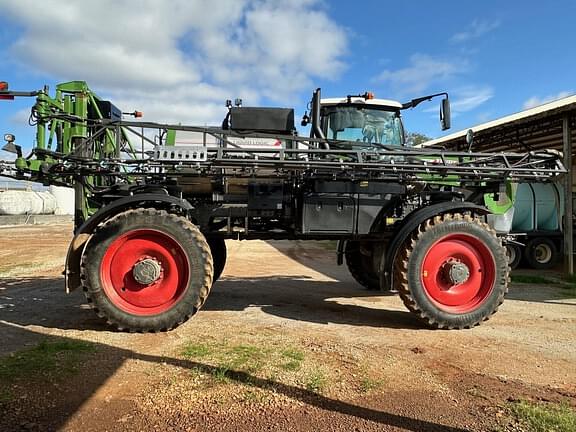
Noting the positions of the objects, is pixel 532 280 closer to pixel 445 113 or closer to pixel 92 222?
pixel 445 113

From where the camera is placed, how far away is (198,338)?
457 centimetres

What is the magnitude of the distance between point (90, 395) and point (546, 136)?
14.3 metres

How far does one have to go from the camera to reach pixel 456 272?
16.5 feet

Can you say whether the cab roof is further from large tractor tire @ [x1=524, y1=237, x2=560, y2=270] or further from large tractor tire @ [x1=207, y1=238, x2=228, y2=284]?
large tractor tire @ [x1=524, y1=237, x2=560, y2=270]

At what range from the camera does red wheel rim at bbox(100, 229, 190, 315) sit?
15.8 feet

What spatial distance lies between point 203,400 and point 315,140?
10.8ft

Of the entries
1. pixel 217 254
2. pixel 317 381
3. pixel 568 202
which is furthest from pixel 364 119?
pixel 568 202

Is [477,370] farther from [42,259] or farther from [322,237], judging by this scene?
[42,259]

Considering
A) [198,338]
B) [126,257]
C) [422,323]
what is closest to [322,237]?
[422,323]

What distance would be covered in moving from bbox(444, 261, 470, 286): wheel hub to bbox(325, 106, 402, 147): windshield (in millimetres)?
2058

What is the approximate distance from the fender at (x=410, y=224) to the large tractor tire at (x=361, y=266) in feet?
6.02

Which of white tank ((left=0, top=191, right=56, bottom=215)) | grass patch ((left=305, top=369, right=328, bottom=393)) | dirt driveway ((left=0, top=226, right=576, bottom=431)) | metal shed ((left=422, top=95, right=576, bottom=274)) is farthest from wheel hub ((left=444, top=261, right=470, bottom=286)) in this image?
white tank ((left=0, top=191, right=56, bottom=215))

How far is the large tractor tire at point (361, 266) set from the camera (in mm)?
7254

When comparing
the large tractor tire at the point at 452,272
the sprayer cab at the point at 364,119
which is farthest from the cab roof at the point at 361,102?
the large tractor tire at the point at 452,272
